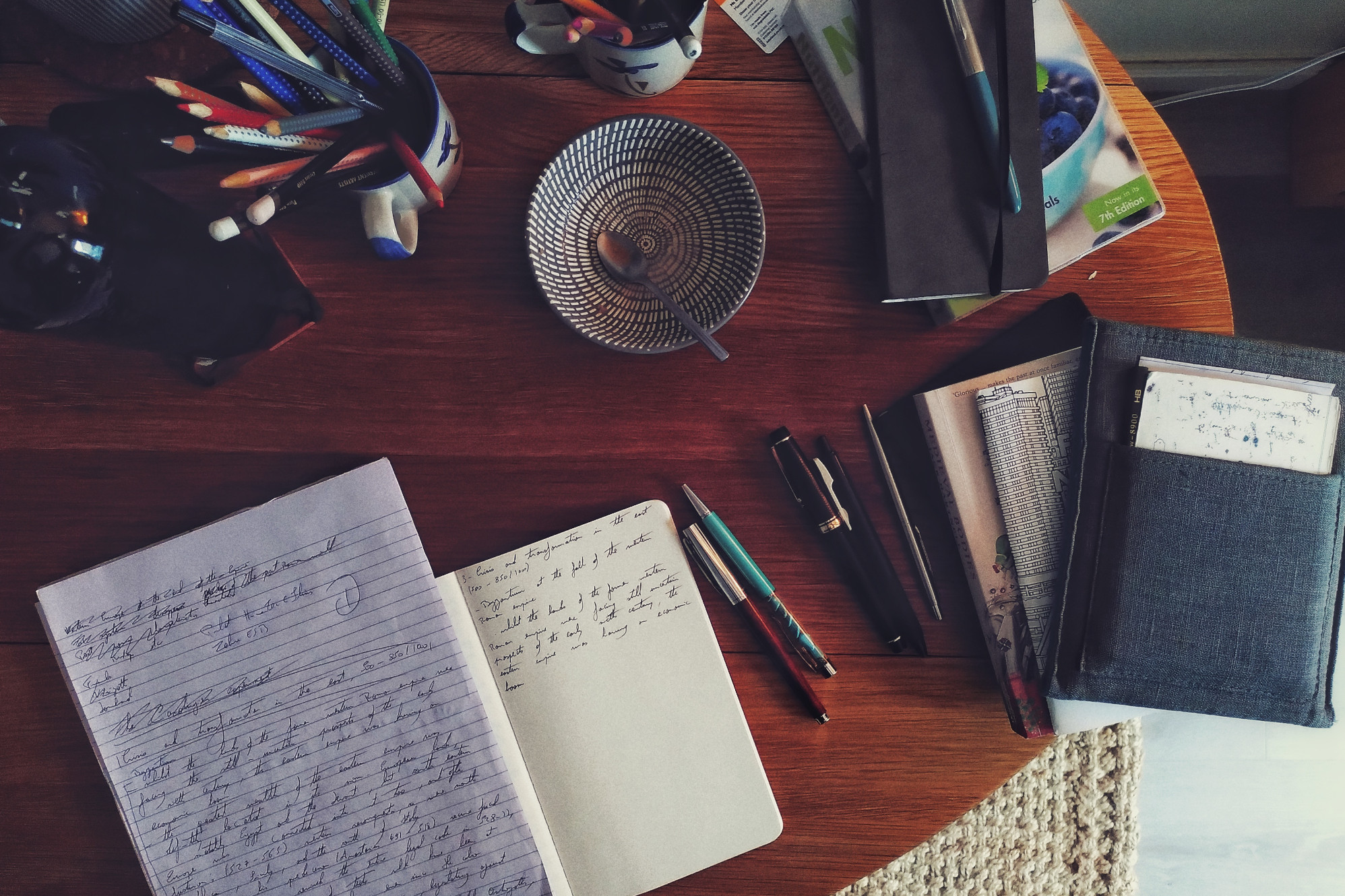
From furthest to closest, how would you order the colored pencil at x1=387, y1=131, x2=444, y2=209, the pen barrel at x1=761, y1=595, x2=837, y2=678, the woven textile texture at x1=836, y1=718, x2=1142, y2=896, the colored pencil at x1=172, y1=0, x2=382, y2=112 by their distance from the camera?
1. the woven textile texture at x1=836, y1=718, x2=1142, y2=896
2. the pen barrel at x1=761, y1=595, x2=837, y2=678
3. the colored pencil at x1=387, y1=131, x2=444, y2=209
4. the colored pencil at x1=172, y1=0, x2=382, y2=112

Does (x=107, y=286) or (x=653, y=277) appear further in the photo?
(x=653, y=277)

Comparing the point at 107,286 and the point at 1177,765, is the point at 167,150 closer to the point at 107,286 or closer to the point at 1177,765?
the point at 107,286

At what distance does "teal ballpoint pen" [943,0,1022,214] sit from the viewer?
571mm

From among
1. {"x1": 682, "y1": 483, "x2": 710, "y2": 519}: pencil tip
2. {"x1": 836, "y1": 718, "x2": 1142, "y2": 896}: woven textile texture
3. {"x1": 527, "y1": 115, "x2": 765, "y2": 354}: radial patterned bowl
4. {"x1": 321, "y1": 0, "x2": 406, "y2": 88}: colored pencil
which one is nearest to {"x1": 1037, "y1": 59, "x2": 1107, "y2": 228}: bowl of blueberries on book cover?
{"x1": 527, "y1": 115, "x2": 765, "y2": 354}: radial patterned bowl

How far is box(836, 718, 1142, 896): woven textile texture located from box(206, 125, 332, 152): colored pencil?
3.70ft

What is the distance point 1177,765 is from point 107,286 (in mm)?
1407

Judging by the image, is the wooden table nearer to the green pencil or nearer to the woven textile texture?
the green pencil

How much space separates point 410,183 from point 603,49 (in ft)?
0.53

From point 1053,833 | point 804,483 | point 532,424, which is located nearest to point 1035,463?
point 804,483

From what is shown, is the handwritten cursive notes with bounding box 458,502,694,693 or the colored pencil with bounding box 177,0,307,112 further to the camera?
the handwritten cursive notes with bounding box 458,502,694,693

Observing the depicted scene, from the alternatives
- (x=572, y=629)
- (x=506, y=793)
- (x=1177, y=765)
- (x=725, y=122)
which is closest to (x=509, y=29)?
(x=725, y=122)

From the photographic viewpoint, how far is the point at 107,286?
0.51 meters

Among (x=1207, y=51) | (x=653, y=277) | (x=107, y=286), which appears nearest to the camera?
(x=107, y=286)

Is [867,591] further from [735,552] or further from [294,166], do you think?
[294,166]
